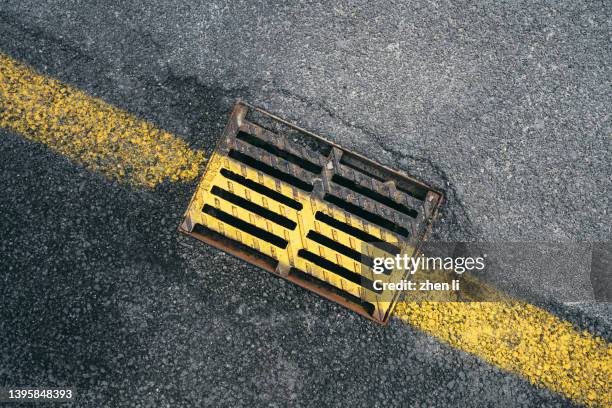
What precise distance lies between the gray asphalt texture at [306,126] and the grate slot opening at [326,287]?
6 centimetres

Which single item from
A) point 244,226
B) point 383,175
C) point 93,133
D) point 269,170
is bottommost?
point 244,226

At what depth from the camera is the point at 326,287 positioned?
6.40 ft

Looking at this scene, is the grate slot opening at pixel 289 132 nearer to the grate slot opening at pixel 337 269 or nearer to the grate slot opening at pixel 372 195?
the grate slot opening at pixel 372 195

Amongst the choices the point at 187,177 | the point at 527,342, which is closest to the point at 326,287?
the point at 187,177

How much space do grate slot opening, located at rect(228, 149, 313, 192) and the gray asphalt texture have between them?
134mm

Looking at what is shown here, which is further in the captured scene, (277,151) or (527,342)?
(277,151)

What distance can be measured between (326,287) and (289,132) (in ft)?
2.26

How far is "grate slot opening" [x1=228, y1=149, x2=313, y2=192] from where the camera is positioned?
199cm

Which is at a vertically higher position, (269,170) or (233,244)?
(269,170)

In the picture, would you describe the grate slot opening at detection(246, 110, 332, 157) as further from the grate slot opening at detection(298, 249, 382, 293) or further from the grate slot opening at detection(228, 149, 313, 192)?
the grate slot opening at detection(298, 249, 382, 293)

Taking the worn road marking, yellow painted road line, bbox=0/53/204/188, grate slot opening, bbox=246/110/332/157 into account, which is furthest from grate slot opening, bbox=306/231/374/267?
yellow painted road line, bbox=0/53/204/188

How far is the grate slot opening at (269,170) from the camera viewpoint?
6.53ft

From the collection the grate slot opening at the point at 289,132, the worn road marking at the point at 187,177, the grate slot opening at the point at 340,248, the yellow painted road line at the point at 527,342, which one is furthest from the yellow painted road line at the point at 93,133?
the yellow painted road line at the point at 527,342

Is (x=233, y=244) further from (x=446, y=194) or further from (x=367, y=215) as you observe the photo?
(x=446, y=194)
